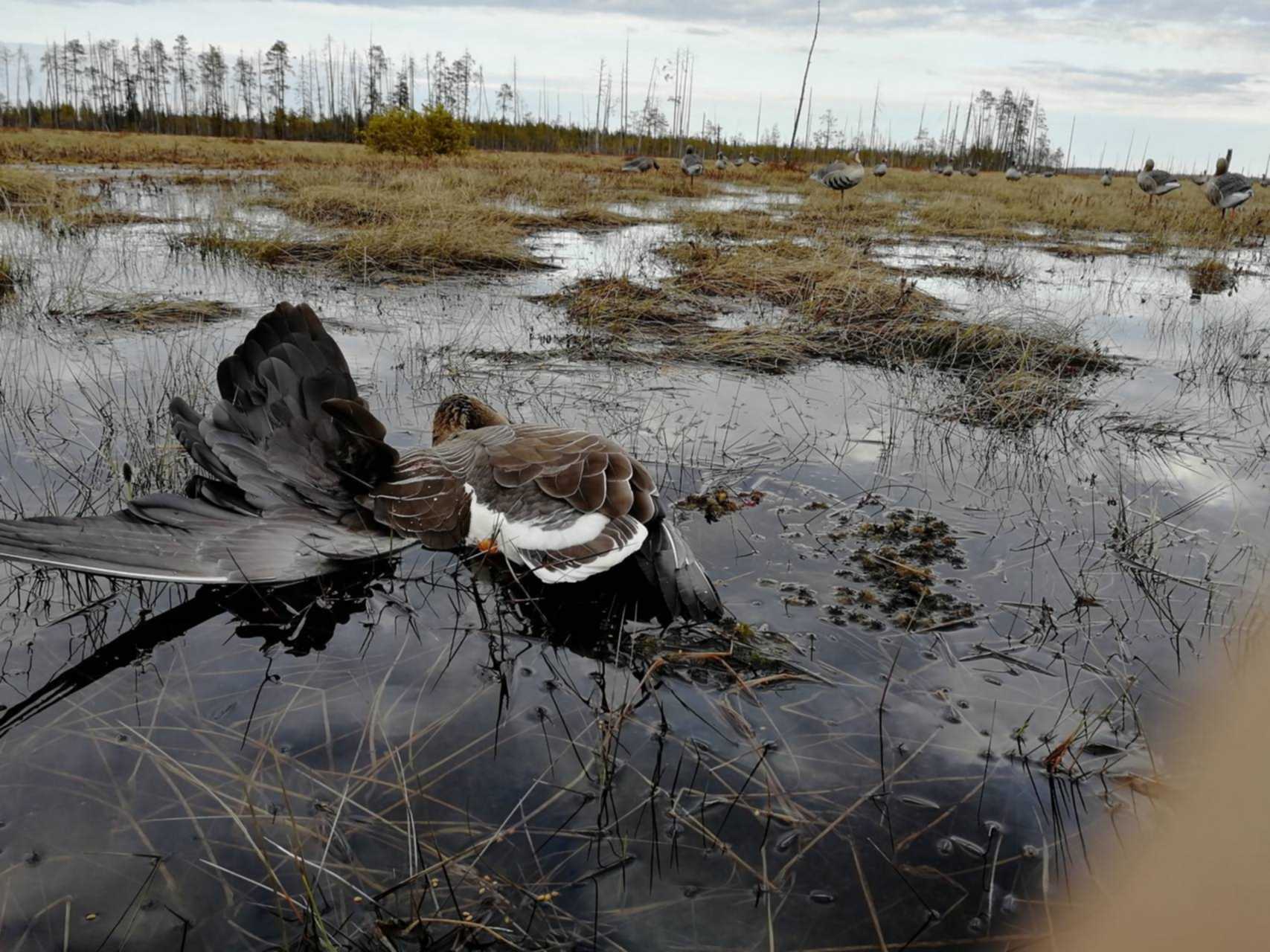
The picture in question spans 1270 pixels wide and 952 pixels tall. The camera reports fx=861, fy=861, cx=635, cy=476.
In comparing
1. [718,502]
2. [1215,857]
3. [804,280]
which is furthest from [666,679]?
[804,280]

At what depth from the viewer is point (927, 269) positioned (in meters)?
12.3

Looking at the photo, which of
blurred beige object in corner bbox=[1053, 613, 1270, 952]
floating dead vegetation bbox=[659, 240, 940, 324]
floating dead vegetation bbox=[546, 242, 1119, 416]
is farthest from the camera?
floating dead vegetation bbox=[659, 240, 940, 324]

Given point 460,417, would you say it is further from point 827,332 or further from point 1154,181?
point 1154,181

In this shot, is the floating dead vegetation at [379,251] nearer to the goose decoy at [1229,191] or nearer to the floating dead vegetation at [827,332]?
the floating dead vegetation at [827,332]

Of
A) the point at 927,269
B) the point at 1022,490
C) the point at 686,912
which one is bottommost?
the point at 686,912

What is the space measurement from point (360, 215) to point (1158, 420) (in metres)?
11.2

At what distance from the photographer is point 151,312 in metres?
7.59

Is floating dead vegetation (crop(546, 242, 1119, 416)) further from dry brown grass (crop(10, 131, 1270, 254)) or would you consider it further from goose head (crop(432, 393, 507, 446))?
dry brown grass (crop(10, 131, 1270, 254))

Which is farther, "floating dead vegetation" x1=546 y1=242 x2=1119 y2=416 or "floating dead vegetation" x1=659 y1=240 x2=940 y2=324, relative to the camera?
"floating dead vegetation" x1=659 y1=240 x2=940 y2=324

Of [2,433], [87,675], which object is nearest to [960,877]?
[87,675]

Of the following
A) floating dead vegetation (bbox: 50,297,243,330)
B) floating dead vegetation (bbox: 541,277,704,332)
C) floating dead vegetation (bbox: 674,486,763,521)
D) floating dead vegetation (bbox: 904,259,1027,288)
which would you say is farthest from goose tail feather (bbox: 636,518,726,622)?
floating dead vegetation (bbox: 904,259,1027,288)

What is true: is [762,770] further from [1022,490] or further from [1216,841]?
[1022,490]

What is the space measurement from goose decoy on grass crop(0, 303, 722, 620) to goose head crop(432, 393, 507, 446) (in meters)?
0.53

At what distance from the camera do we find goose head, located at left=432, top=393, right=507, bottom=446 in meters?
4.99
